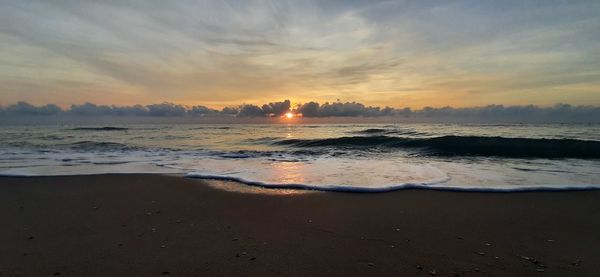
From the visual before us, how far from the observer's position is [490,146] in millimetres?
16219

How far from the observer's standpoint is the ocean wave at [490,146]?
14320 mm

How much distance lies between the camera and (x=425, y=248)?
12.1 feet

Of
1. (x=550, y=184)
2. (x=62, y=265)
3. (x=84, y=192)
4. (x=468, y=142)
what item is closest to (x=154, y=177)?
(x=84, y=192)

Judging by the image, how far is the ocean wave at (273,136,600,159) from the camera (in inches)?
564

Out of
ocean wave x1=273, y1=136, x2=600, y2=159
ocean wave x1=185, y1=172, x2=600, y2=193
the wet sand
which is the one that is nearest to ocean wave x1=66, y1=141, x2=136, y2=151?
ocean wave x1=273, y1=136, x2=600, y2=159

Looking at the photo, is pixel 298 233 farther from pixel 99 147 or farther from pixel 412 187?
pixel 99 147

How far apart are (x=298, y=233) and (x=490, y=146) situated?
49.2 ft

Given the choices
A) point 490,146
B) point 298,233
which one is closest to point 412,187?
point 298,233

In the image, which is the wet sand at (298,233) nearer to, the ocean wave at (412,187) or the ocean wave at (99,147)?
the ocean wave at (412,187)

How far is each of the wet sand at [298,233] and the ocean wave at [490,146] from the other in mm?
8969

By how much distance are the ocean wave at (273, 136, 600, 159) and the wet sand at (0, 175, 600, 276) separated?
8.97 metres

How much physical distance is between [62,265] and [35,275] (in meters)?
0.23

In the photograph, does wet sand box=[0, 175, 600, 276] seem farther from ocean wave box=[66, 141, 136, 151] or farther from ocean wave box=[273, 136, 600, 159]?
ocean wave box=[66, 141, 136, 151]

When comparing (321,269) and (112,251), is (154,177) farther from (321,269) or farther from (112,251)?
(321,269)
